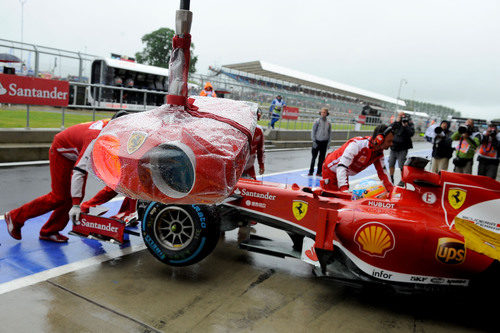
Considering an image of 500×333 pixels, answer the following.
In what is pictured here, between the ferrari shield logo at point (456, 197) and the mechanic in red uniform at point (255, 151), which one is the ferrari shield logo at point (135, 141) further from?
the mechanic in red uniform at point (255, 151)

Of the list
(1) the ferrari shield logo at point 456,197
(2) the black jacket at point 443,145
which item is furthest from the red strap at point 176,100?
(2) the black jacket at point 443,145

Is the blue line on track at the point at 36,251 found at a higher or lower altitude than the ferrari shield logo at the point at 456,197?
lower

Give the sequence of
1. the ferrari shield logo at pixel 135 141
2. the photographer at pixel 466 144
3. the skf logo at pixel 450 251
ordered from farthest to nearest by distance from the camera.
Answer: the photographer at pixel 466 144, the skf logo at pixel 450 251, the ferrari shield logo at pixel 135 141

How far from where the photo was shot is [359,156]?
207 inches

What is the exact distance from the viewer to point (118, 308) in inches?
135

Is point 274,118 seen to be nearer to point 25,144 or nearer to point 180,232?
point 25,144

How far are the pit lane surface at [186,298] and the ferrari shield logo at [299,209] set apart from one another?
2.35 ft

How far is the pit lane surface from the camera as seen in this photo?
3297 mm

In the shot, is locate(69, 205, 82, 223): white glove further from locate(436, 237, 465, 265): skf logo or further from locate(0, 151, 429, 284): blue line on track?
locate(436, 237, 465, 265): skf logo

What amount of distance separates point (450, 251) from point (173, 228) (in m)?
2.62

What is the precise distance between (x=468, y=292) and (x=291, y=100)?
19020 millimetres

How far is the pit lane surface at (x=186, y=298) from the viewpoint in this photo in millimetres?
3297

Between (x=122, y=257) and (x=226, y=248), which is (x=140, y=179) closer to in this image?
(x=122, y=257)

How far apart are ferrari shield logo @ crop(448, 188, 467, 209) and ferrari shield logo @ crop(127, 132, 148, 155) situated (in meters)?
2.85
